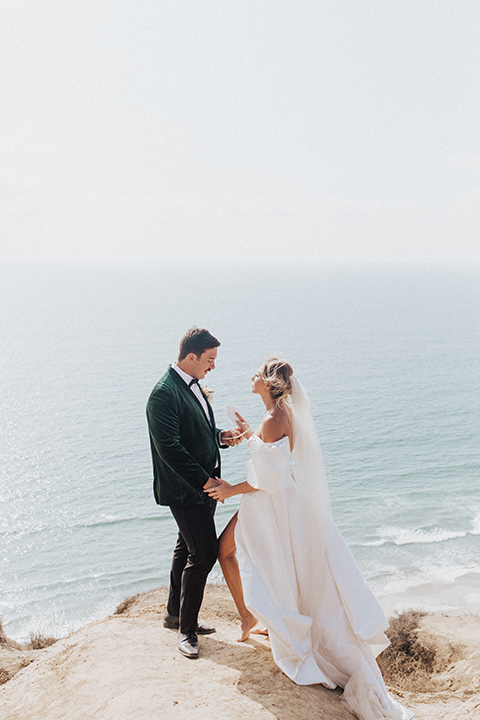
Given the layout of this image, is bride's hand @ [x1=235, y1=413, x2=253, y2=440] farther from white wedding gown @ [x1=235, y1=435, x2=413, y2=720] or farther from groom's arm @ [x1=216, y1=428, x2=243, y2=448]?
white wedding gown @ [x1=235, y1=435, x2=413, y2=720]

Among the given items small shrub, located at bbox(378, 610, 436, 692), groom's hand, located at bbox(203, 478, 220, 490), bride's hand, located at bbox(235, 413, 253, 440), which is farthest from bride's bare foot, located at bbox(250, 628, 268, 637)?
small shrub, located at bbox(378, 610, 436, 692)

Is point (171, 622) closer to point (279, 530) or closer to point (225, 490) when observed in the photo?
point (279, 530)

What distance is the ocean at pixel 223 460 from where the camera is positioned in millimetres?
25062

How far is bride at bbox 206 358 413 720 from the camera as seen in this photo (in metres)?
5.07

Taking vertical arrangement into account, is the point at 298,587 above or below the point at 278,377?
below

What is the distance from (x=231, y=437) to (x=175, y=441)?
916 millimetres

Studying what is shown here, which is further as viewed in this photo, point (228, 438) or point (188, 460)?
point (228, 438)

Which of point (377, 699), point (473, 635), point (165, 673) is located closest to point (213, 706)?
point (165, 673)

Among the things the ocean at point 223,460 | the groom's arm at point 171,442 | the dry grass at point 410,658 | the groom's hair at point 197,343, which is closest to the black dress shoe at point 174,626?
the groom's arm at point 171,442

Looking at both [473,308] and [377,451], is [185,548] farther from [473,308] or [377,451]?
[473,308]

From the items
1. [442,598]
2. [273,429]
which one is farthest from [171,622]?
[442,598]

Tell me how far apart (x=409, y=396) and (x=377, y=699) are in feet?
175

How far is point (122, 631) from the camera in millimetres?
5914

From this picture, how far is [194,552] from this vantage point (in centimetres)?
534
